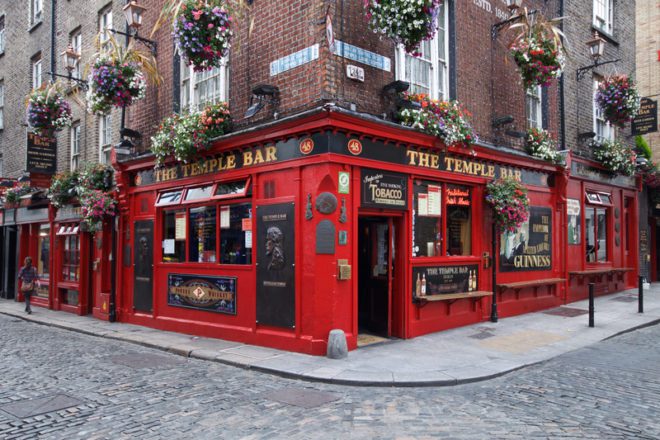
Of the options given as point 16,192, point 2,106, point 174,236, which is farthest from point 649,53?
point 2,106

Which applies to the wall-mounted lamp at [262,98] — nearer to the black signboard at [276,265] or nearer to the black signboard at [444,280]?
the black signboard at [276,265]

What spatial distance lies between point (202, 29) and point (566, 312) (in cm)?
1107

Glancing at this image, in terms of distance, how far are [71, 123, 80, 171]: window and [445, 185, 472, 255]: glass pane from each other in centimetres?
1224

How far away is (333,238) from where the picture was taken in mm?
8953

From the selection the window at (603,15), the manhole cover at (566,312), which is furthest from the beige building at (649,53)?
the manhole cover at (566,312)

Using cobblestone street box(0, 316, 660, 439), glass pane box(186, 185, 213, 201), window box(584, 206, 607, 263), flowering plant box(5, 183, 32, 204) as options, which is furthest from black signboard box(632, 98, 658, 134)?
flowering plant box(5, 183, 32, 204)

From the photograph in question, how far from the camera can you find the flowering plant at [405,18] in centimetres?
852

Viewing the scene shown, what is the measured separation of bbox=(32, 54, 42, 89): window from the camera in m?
19.4

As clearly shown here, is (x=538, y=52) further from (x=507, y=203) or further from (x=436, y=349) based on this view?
(x=436, y=349)

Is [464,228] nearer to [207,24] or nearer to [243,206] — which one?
[243,206]

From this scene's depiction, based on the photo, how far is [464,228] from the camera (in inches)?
474

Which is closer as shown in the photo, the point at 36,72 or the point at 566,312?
the point at 566,312

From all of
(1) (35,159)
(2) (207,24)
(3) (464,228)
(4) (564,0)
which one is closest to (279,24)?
(2) (207,24)

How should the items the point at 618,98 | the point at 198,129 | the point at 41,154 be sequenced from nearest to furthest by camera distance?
1. the point at 198,129
2. the point at 618,98
3. the point at 41,154
